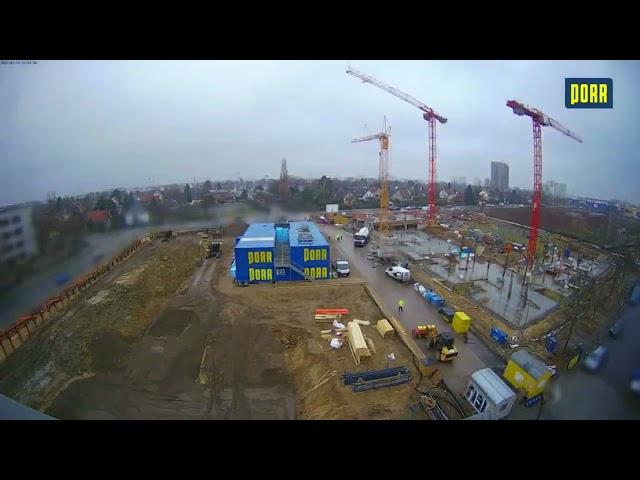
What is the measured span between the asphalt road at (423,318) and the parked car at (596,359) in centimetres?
102

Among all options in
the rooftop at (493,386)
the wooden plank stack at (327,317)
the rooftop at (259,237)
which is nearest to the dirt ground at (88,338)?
the rooftop at (259,237)

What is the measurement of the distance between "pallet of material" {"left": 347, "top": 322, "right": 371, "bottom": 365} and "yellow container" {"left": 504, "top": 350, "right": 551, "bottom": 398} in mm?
1788

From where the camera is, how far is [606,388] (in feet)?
9.27

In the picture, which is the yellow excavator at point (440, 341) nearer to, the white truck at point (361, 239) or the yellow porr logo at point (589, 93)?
the yellow porr logo at point (589, 93)

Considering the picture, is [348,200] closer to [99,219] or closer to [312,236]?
[312,236]

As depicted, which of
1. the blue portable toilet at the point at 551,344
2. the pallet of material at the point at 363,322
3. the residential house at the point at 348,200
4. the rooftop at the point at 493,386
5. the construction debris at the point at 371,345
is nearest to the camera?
the rooftop at the point at 493,386

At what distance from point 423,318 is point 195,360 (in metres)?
4.25

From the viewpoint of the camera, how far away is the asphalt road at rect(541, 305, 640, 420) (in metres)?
2.44

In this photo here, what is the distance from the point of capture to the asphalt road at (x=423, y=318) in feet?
13.2

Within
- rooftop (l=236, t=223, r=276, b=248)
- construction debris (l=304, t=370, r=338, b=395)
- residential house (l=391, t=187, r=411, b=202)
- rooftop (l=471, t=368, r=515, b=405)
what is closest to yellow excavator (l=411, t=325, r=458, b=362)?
rooftop (l=471, t=368, r=515, b=405)

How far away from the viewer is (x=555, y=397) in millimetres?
2877
